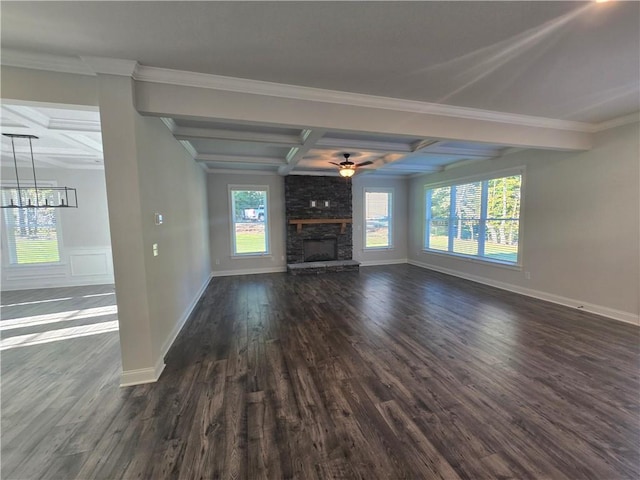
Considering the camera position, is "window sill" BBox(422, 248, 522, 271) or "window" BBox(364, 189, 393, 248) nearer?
"window sill" BBox(422, 248, 522, 271)

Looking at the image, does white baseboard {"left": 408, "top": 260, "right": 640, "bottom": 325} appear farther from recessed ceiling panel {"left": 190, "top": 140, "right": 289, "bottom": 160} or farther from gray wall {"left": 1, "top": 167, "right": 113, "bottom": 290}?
gray wall {"left": 1, "top": 167, "right": 113, "bottom": 290}

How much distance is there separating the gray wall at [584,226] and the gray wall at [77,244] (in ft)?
28.0

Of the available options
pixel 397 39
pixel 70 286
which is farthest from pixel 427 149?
pixel 70 286

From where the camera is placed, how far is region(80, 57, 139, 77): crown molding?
6.95 ft

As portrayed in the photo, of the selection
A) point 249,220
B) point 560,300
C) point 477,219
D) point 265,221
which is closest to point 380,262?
point 477,219

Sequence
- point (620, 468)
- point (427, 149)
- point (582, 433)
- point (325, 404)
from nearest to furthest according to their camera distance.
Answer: point (620, 468), point (582, 433), point (325, 404), point (427, 149)

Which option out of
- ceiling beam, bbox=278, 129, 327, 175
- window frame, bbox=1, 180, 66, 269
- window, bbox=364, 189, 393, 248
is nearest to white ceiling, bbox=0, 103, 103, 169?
window frame, bbox=1, 180, 66, 269

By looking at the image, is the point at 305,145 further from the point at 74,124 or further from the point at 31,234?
the point at 31,234

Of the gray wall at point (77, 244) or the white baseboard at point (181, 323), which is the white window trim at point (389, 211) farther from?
the gray wall at point (77, 244)

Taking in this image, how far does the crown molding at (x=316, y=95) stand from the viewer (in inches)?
93.4

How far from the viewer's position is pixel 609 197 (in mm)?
3783

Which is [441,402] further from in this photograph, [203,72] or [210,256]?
[210,256]

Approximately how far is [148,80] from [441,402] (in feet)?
11.9

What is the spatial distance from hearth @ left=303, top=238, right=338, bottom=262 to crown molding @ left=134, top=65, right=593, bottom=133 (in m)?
4.76
